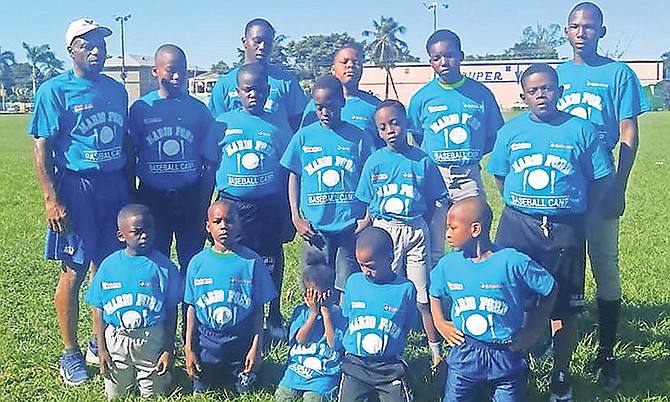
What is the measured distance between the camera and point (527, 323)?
432 cm

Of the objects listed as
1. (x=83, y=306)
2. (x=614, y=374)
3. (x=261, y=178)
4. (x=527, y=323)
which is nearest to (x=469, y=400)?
(x=527, y=323)

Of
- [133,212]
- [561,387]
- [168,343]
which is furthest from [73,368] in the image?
[561,387]

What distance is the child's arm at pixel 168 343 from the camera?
16.2 feet

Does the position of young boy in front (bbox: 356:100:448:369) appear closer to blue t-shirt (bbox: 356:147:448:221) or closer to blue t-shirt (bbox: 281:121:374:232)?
blue t-shirt (bbox: 356:147:448:221)

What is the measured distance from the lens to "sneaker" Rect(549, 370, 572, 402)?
4801 mm

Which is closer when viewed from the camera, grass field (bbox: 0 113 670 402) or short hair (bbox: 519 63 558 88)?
short hair (bbox: 519 63 558 88)

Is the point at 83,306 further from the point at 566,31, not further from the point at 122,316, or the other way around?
the point at 566,31

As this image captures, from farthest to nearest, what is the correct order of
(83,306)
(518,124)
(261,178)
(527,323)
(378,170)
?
(83,306) < (261,178) < (378,170) < (518,124) < (527,323)

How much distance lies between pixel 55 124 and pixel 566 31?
321cm

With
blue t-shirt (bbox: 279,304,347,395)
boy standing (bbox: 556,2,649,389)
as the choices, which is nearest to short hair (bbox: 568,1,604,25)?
boy standing (bbox: 556,2,649,389)

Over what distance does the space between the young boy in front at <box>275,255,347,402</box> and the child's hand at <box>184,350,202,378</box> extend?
0.52 meters

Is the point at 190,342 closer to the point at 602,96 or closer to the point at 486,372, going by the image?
the point at 486,372

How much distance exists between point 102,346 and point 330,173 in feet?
5.85

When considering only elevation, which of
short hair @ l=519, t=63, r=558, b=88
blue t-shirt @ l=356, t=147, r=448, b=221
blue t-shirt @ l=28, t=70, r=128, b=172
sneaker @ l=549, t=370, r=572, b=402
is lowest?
sneaker @ l=549, t=370, r=572, b=402
